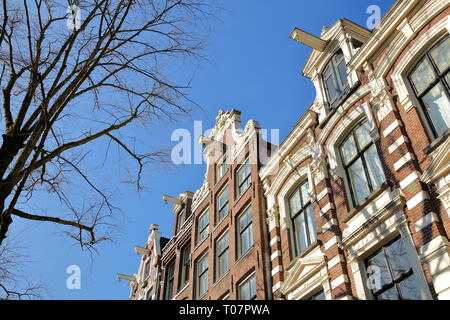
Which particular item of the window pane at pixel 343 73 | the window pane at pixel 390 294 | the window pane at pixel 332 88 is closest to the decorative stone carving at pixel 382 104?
the window pane at pixel 343 73

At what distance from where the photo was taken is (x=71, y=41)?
6629 millimetres

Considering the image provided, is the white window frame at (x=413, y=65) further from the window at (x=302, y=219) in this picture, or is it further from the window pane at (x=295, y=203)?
the window pane at (x=295, y=203)

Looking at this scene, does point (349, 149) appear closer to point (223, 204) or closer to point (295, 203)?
point (295, 203)

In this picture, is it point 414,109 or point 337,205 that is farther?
point 337,205

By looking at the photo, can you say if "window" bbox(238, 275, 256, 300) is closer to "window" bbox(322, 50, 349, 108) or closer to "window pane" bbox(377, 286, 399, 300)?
"window pane" bbox(377, 286, 399, 300)

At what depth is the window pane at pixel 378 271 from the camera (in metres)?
9.29

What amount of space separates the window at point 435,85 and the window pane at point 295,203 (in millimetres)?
5544

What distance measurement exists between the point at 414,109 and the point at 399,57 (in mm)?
1832

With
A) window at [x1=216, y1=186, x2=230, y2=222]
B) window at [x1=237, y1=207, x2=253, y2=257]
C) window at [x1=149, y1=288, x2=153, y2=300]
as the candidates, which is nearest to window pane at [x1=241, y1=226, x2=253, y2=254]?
window at [x1=237, y1=207, x2=253, y2=257]

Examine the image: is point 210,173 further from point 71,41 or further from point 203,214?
point 71,41

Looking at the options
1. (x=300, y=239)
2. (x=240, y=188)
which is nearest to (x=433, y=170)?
(x=300, y=239)

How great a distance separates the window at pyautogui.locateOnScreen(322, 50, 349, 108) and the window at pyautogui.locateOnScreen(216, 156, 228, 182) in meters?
8.57
